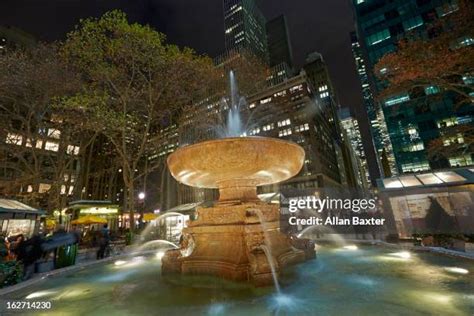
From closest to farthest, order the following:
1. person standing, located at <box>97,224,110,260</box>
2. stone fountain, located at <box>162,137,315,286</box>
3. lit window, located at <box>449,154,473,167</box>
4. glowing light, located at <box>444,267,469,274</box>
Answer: glowing light, located at <box>444,267,469,274</box>
stone fountain, located at <box>162,137,315,286</box>
person standing, located at <box>97,224,110,260</box>
lit window, located at <box>449,154,473,167</box>

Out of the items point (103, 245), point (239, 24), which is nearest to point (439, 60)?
point (103, 245)

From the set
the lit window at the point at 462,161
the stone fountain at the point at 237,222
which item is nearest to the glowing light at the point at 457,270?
the stone fountain at the point at 237,222

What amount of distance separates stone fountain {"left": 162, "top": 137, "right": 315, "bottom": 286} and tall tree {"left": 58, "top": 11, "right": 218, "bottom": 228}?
9.38 meters

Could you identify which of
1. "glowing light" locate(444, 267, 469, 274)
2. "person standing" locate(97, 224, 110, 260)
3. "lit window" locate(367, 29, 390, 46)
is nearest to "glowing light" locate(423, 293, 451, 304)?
"glowing light" locate(444, 267, 469, 274)

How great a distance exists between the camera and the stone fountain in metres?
4.70

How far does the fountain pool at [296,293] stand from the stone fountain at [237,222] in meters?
0.31

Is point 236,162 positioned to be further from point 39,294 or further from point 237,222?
point 39,294

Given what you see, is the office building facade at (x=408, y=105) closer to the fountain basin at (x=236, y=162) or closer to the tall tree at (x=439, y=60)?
the tall tree at (x=439, y=60)

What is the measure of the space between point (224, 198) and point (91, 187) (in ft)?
217

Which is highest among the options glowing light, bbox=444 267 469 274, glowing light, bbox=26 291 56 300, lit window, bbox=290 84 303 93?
lit window, bbox=290 84 303 93

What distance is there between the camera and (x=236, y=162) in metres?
5.24

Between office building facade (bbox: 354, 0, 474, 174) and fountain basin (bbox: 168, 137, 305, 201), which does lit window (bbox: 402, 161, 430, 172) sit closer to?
office building facade (bbox: 354, 0, 474, 174)

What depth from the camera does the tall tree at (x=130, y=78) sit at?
523 inches

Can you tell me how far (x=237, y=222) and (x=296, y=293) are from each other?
2024 mm
